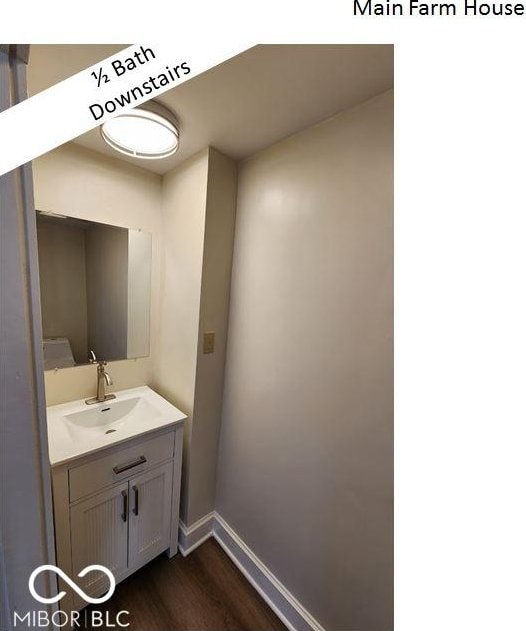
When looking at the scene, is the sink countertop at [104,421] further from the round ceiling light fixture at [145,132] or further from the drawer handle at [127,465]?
the round ceiling light fixture at [145,132]

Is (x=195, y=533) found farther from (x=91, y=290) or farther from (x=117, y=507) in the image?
(x=91, y=290)

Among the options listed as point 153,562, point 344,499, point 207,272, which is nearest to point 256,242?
point 207,272

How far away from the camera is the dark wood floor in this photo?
117 cm

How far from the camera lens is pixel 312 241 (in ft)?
3.59

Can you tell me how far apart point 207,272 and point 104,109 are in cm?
92

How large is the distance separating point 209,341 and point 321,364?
0.64m

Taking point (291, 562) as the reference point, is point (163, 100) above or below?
above

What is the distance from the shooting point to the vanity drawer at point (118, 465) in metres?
1.07

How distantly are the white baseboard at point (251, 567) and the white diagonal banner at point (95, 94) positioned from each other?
1.77 m

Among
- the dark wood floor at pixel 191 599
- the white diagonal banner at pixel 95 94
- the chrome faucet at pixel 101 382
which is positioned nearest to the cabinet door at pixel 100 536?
the dark wood floor at pixel 191 599

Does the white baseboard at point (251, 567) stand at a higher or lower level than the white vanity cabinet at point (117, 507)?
lower

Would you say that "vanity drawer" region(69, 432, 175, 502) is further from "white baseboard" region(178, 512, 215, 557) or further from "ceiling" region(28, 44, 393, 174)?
"ceiling" region(28, 44, 393, 174)

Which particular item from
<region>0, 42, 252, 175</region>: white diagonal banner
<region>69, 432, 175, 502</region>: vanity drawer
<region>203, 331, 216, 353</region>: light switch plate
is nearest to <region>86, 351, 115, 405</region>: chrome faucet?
<region>69, 432, 175, 502</region>: vanity drawer
